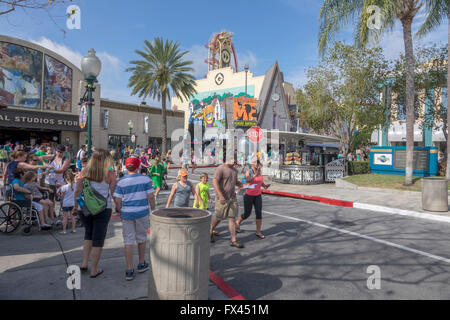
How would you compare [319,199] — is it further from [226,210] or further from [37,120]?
[37,120]

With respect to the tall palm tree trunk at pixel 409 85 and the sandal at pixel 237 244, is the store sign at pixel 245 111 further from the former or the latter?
the sandal at pixel 237 244

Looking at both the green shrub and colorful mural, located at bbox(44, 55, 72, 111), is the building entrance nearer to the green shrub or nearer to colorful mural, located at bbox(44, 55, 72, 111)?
colorful mural, located at bbox(44, 55, 72, 111)

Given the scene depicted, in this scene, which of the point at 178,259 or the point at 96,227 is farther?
the point at 96,227

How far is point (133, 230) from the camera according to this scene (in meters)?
4.25

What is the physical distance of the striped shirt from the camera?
4191 millimetres

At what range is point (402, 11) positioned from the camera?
44.9 feet

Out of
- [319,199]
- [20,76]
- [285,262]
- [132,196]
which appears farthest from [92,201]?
[20,76]

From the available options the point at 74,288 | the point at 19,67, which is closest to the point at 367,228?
the point at 74,288

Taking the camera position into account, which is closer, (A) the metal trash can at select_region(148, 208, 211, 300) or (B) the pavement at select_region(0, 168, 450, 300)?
(A) the metal trash can at select_region(148, 208, 211, 300)

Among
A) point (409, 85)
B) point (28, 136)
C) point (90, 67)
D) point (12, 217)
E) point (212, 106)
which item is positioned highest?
point (212, 106)

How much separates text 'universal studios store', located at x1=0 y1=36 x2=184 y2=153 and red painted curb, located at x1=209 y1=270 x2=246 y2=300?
25.4 metres

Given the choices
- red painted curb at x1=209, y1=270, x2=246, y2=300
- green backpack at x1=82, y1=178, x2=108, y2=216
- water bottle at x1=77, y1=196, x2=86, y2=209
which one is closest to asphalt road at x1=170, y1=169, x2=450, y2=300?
red painted curb at x1=209, y1=270, x2=246, y2=300

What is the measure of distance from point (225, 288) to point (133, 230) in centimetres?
147
